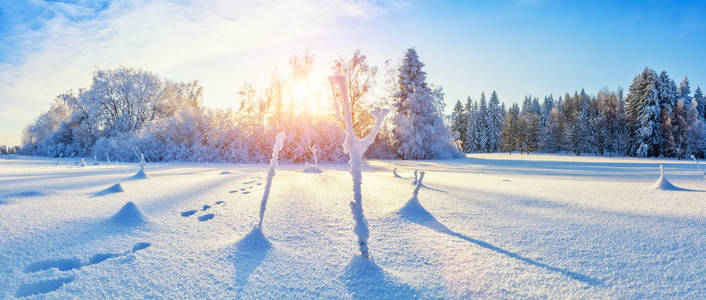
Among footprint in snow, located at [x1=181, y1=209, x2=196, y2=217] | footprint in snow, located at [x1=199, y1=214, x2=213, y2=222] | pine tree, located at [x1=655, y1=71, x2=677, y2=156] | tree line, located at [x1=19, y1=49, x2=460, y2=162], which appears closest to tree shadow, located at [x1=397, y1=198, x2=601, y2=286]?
footprint in snow, located at [x1=199, y1=214, x2=213, y2=222]

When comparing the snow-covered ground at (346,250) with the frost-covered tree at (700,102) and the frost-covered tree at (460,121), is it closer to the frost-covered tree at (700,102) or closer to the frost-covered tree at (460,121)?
the frost-covered tree at (700,102)

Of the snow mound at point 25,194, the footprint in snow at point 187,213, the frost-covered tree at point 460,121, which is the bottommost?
the footprint in snow at point 187,213

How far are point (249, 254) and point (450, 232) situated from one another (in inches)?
57.1

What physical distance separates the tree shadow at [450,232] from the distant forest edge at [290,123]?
176 centimetres

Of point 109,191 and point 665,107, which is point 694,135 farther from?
point 109,191

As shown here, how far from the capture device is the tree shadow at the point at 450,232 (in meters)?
1.50

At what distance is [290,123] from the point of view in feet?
47.0

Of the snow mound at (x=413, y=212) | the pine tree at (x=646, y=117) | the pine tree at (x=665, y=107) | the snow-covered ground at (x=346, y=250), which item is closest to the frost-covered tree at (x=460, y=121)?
the pine tree at (x=646, y=117)

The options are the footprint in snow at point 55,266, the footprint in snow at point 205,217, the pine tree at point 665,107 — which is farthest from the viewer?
the pine tree at point 665,107

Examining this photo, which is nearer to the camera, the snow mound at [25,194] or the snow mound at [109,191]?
the snow mound at [25,194]

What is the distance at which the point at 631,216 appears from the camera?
2594mm

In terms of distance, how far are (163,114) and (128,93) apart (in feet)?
7.84

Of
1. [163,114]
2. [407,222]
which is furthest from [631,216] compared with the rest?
[163,114]

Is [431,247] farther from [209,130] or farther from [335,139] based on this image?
[209,130]
